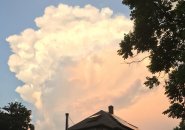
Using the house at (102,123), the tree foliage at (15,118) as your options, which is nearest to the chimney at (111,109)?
the house at (102,123)

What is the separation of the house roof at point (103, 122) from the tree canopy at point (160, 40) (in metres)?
28.3

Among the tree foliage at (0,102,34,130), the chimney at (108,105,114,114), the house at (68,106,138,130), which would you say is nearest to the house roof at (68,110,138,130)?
the house at (68,106,138,130)

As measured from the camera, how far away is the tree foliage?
72312mm

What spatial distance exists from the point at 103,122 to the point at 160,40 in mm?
29496

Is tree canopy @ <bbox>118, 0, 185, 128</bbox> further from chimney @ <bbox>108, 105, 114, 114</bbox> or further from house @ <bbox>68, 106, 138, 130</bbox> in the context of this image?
chimney @ <bbox>108, 105, 114, 114</bbox>

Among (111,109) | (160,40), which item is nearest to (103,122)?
(111,109)

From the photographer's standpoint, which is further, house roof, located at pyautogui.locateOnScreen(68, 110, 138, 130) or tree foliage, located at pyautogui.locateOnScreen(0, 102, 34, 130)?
tree foliage, located at pyautogui.locateOnScreen(0, 102, 34, 130)

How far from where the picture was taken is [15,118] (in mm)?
75375

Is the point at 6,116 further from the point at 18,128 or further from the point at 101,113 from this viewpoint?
the point at 101,113

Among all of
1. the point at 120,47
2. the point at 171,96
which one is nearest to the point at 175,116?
the point at 171,96

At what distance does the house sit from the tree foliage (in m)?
24.0

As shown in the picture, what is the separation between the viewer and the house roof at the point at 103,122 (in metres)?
49.8

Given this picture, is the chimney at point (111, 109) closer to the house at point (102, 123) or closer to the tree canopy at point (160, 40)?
the house at point (102, 123)

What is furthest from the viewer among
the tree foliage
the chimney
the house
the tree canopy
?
the tree foliage
